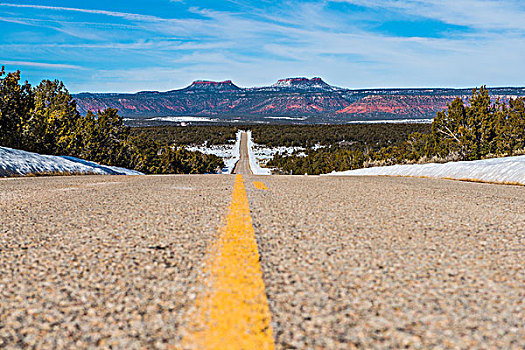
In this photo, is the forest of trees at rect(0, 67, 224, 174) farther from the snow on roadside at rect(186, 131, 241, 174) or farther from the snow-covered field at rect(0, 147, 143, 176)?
the snow on roadside at rect(186, 131, 241, 174)

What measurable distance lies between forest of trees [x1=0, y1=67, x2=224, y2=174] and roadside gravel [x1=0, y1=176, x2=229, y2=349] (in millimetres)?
12439

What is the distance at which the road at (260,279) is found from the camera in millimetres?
1447

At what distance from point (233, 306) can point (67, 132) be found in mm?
17777

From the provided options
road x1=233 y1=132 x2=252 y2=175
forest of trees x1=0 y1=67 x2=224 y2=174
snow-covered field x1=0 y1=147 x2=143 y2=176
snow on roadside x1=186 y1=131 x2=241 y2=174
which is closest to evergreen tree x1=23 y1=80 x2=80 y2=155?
forest of trees x1=0 y1=67 x2=224 y2=174

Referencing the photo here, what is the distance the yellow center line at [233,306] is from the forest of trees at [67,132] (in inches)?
569

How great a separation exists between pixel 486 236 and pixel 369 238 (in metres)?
0.88

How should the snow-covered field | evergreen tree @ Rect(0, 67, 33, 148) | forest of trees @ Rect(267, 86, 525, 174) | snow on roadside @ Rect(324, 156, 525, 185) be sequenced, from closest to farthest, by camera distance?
snow on roadside @ Rect(324, 156, 525, 185), the snow-covered field, evergreen tree @ Rect(0, 67, 33, 148), forest of trees @ Rect(267, 86, 525, 174)

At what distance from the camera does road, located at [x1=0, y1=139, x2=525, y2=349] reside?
4.75ft

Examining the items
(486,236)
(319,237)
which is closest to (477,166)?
(486,236)

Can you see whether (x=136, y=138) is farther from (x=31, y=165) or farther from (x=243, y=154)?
(x=243, y=154)

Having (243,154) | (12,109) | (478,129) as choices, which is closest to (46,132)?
(12,109)

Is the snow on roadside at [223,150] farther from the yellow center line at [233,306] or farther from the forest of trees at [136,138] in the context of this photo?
the yellow center line at [233,306]

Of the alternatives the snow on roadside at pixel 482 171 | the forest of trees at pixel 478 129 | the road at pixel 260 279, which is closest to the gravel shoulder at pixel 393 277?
the road at pixel 260 279

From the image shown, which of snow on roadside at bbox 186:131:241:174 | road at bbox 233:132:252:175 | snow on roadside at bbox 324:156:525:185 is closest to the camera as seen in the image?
snow on roadside at bbox 324:156:525:185
